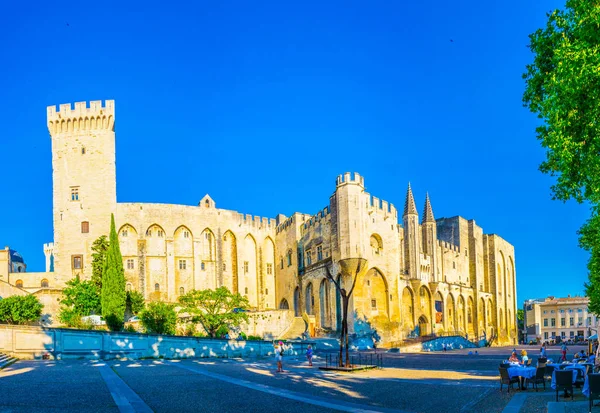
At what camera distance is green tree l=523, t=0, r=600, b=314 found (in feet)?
43.7

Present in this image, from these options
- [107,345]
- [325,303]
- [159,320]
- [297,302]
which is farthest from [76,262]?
[107,345]

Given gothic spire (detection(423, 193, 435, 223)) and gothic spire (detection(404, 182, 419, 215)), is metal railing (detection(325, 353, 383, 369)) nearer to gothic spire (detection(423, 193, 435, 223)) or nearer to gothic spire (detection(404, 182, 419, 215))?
gothic spire (detection(404, 182, 419, 215))

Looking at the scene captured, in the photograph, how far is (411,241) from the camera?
5909 cm

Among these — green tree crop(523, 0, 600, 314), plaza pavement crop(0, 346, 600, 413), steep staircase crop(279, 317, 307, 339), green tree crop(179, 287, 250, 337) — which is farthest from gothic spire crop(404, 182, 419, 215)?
green tree crop(523, 0, 600, 314)

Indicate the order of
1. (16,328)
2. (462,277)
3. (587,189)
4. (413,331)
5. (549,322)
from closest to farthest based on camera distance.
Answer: (587,189) < (16,328) < (413,331) < (462,277) < (549,322)

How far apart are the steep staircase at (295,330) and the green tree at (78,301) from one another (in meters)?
14.3

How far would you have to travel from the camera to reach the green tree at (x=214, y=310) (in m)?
43.0

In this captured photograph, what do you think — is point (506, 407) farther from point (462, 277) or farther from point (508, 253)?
point (508, 253)

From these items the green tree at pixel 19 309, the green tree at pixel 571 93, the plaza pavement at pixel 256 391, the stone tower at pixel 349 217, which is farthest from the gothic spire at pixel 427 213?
the green tree at pixel 571 93

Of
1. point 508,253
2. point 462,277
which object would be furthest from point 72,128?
point 508,253

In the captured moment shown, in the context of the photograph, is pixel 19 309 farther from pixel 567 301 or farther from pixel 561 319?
pixel 561 319

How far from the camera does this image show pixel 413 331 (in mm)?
55531

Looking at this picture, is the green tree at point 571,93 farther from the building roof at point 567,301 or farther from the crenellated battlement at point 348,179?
the building roof at point 567,301

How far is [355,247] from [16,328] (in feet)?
85.2
